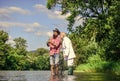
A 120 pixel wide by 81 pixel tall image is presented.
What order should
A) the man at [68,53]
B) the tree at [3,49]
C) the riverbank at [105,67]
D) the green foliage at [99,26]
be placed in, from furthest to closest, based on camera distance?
the tree at [3,49] → the green foliage at [99,26] → the riverbank at [105,67] → the man at [68,53]

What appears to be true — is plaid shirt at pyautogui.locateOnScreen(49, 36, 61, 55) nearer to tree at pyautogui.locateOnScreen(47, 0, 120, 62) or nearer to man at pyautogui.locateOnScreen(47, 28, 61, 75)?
man at pyautogui.locateOnScreen(47, 28, 61, 75)

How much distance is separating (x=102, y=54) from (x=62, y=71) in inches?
1078

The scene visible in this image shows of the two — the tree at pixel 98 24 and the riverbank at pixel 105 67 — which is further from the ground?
the tree at pixel 98 24

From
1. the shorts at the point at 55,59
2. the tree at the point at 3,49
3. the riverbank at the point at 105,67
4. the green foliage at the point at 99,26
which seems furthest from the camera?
the tree at the point at 3,49

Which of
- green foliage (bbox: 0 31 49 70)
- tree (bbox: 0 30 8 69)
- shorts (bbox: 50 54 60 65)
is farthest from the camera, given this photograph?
green foliage (bbox: 0 31 49 70)

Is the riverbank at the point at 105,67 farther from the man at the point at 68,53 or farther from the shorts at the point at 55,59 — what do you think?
the man at the point at 68,53

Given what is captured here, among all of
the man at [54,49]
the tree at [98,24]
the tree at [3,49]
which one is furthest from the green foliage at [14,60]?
the man at [54,49]

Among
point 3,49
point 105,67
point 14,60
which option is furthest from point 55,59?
point 14,60

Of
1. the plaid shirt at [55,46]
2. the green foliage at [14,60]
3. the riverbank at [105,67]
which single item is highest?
the plaid shirt at [55,46]

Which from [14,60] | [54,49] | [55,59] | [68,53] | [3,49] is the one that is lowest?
[14,60]

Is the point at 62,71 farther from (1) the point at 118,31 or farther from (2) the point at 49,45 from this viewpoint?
(1) the point at 118,31

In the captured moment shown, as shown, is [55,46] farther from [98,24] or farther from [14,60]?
[14,60]

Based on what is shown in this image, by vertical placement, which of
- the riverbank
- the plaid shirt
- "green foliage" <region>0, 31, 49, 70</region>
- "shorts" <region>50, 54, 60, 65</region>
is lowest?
"green foliage" <region>0, 31, 49, 70</region>

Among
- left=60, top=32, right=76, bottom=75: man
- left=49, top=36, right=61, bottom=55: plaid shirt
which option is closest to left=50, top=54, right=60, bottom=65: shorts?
left=49, top=36, right=61, bottom=55: plaid shirt
